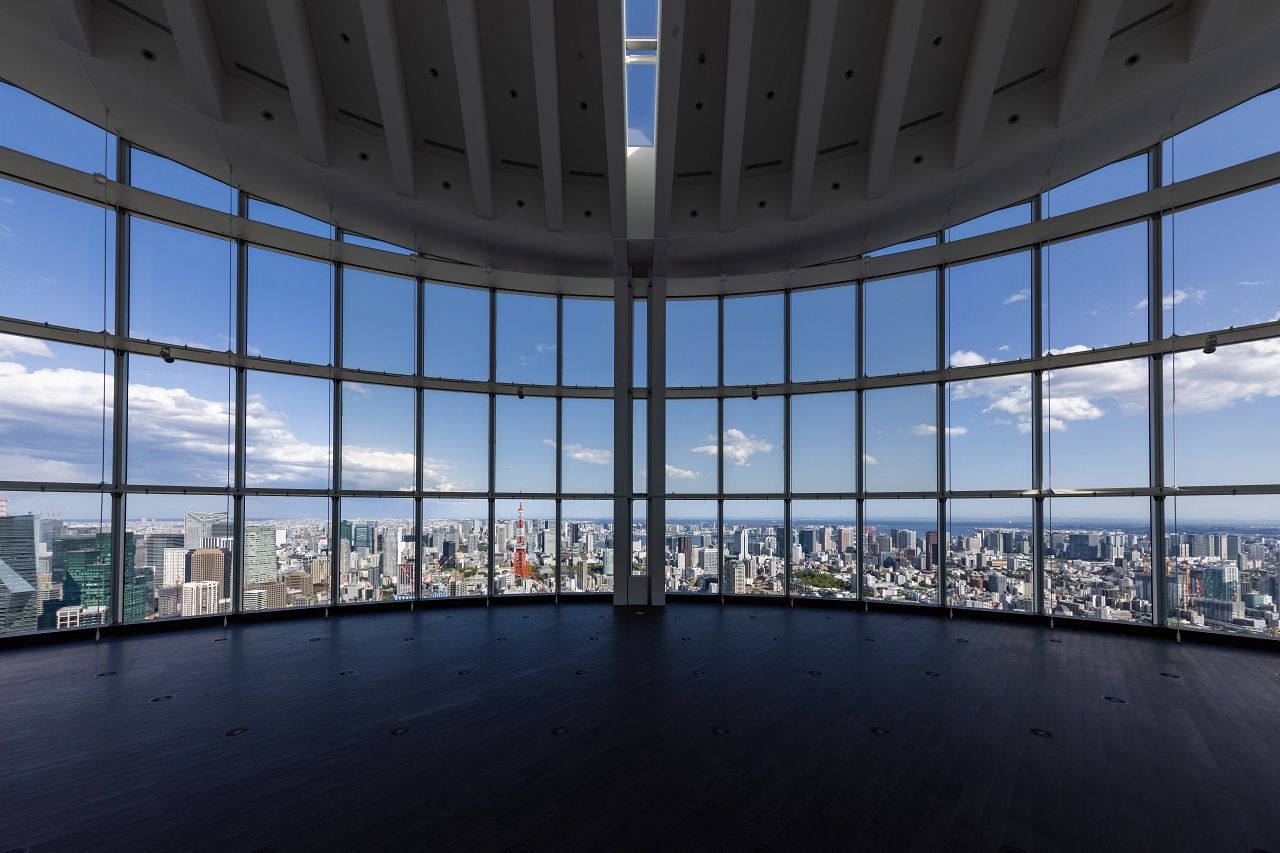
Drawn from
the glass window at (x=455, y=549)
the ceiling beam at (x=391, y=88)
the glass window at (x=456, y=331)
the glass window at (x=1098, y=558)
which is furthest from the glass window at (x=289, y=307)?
the glass window at (x=1098, y=558)

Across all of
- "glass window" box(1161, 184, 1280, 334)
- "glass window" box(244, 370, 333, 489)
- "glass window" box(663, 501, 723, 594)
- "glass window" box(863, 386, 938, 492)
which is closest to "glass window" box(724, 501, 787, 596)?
"glass window" box(663, 501, 723, 594)

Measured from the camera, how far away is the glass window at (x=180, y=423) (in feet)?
28.6

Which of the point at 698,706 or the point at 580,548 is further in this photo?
the point at 580,548

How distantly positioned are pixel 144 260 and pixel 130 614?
5.69 meters

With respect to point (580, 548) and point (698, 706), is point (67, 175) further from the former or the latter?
point (698, 706)

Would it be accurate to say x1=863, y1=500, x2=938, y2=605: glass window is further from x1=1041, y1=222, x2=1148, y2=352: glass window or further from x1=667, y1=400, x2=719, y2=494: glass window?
x1=1041, y1=222, x2=1148, y2=352: glass window

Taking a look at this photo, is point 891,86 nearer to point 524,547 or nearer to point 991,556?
point 991,556

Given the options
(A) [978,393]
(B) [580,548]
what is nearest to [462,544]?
(B) [580,548]

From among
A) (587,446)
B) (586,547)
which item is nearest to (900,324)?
(587,446)

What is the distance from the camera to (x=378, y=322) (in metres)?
10.9

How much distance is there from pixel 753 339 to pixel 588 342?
364cm

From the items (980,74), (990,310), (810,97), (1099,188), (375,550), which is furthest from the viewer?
(375,550)

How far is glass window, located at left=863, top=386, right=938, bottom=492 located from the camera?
10.6m

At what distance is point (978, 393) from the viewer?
1024 centimetres
